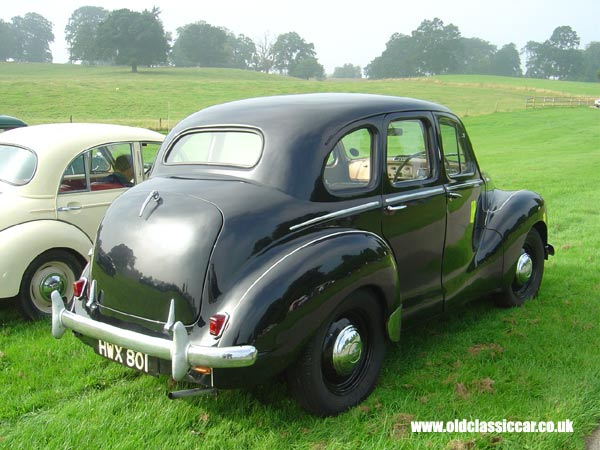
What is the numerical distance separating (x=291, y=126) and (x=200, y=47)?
106330 millimetres

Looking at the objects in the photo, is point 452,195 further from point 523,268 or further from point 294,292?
point 294,292

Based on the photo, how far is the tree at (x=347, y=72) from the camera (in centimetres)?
15643

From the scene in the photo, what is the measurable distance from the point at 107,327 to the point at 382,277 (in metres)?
1.62

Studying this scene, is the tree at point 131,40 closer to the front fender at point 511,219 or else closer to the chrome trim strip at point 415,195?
the front fender at point 511,219

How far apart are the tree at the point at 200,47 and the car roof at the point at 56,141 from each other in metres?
103

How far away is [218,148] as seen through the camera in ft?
12.7

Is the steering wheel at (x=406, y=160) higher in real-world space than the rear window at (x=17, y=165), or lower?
higher

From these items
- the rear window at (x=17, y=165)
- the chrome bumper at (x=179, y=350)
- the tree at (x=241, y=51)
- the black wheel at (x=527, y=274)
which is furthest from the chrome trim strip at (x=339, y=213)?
the tree at (x=241, y=51)

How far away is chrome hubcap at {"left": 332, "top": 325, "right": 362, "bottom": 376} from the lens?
129 inches

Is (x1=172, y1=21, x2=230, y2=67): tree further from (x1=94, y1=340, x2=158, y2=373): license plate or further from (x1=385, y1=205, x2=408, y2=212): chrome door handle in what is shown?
(x1=94, y1=340, x2=158, y2=373): license plate

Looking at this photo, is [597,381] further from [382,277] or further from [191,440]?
[191,440]

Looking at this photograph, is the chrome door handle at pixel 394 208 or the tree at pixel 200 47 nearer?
the chrome door handle at pixel 394 208

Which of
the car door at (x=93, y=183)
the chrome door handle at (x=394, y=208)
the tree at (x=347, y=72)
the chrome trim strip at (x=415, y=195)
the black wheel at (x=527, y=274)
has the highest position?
the tree at (x=347, y=72)

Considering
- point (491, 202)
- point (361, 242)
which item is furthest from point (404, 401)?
point (491, 202)
